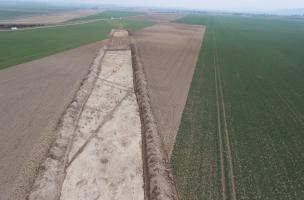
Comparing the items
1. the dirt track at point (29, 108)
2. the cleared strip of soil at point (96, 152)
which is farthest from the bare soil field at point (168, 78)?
the dirt track at point (29, 108)

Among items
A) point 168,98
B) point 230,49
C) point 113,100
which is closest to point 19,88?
point 113,100

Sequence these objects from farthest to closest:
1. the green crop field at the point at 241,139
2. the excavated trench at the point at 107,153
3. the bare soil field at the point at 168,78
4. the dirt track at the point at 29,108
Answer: the bare soil field at the point at 168,78
the dirt track at the point at 29,108
the green crop field at the point at 241,139
the excavated trench at the point at 107,153

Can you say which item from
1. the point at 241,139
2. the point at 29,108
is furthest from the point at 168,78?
the point at 29,108

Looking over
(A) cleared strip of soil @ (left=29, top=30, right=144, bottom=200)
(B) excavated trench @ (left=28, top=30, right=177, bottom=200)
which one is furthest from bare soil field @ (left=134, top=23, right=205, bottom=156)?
(A) cleared strip of soil @ (left=29, top=30, right=144, bottom=200)

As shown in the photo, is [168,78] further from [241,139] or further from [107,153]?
[107,153]

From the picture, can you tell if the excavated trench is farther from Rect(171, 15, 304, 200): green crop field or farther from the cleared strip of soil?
Rect(171, 15, 304, 200): green crop field

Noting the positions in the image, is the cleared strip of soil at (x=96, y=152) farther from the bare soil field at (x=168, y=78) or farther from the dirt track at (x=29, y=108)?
the bare soil field at (x=168, y=78)
